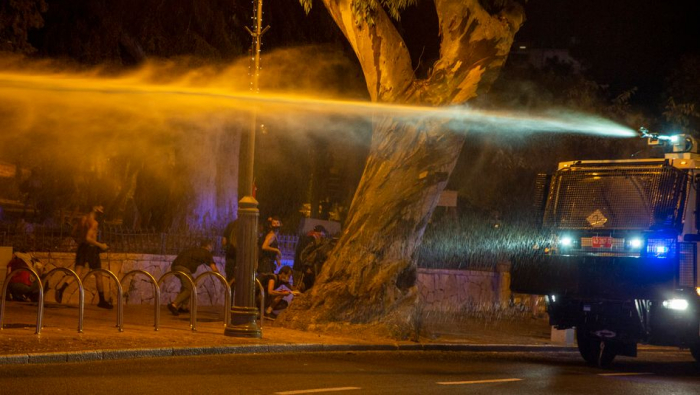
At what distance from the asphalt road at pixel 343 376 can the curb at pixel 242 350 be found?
204mm

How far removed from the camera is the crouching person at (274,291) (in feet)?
60.8

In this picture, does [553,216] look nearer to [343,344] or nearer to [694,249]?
[694,249]

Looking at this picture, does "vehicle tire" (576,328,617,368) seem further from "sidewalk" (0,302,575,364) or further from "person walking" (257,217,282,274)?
"person walking" (257,217,282,274)

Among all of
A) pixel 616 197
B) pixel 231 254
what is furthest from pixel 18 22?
pixel 616 197

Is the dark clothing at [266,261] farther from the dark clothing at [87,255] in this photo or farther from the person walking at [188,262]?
the dark clothing at [87,255]

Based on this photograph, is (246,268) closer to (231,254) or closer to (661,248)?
(231,254)


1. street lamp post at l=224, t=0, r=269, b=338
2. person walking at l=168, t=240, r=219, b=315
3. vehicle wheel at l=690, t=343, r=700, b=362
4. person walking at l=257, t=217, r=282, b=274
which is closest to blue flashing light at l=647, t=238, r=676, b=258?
vehicle wheel at l=690, t=343, r=700, b=362

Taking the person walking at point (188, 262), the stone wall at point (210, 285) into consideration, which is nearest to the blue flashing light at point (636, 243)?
the person walking at point (188, 262)

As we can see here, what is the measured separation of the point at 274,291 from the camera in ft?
60.9

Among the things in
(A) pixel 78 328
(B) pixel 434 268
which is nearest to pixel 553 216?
(A) pixel 78 328

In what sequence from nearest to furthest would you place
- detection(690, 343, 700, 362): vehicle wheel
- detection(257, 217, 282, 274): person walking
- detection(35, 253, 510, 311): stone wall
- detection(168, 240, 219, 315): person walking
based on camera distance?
detection(690, 343, 700, 362): vehicle wheel
detection(168, 240, 219, 315): person walking
detection(257, 217, 282, 274): person walking
detection(35, 253, 510, 311): stone wall

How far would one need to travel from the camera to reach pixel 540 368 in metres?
14.3

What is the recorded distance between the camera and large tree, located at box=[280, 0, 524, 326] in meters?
17.0

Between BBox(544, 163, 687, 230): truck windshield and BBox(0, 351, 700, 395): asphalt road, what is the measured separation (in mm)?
2147
